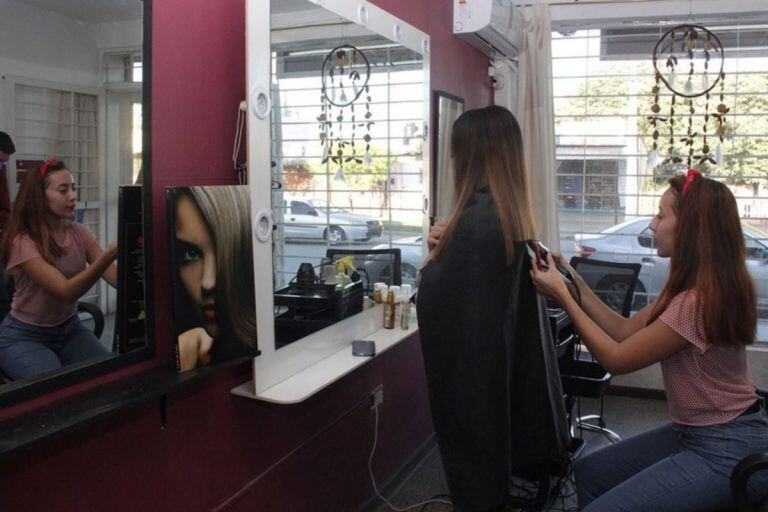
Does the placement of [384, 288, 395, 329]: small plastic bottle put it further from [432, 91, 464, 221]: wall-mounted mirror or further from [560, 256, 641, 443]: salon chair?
[560, 256, 641, 443]: salon chair

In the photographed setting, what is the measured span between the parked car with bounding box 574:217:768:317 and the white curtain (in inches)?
14.8

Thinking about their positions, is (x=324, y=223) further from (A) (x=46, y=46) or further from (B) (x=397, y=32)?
(A) (x=46, y=46)

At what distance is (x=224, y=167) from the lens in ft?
5.72

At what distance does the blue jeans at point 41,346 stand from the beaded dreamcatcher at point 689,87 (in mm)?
3497

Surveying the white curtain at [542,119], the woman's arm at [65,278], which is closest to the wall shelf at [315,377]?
the woman's arm at [65,278]

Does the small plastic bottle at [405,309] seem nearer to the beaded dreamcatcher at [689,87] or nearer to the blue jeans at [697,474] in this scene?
the blue jeans at [697,474]

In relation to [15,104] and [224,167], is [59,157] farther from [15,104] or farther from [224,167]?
[224,167]

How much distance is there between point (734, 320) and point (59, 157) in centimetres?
155

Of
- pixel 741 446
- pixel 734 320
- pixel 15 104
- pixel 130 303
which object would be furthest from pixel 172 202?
pixel 741 446

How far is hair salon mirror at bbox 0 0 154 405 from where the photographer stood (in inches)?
47.4

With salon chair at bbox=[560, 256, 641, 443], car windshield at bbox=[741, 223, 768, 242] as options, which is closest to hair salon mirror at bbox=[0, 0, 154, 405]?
salon chair at bbox=[560, 256, 641, 443]

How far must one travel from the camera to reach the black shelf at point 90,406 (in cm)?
116

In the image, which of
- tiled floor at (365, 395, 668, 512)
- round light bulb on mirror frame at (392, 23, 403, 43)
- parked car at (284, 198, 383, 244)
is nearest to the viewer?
parked car at (284, 198, 383, 244)

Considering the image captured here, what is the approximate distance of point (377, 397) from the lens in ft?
8.82
